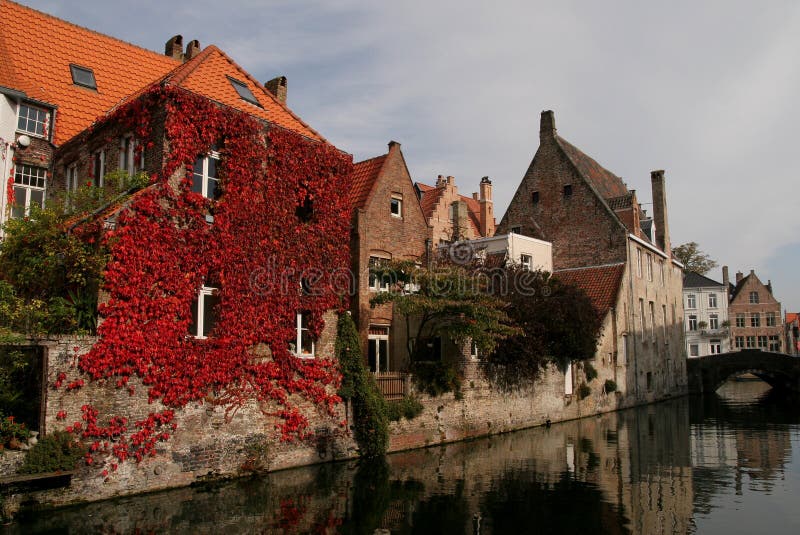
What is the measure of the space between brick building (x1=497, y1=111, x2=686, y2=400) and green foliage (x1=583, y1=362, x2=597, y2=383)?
945 mm

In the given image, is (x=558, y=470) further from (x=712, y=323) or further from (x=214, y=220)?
(x=712, y=323)

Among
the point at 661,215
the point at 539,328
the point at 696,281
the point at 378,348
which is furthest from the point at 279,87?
the point at 696,281

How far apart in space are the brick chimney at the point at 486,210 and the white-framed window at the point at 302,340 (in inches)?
1162

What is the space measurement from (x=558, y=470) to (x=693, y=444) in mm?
7849

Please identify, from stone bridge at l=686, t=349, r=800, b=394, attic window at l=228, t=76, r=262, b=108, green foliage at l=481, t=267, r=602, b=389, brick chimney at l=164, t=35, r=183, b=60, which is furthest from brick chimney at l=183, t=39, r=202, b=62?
stone bridge at l=686, t=349, r=800, b=394

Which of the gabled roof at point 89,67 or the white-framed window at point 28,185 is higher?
the gabled roof at point 89,67

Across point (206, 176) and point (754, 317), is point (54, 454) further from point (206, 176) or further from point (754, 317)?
point (754, 317)

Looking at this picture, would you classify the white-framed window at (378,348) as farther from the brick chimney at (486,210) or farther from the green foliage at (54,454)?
the brick chimney at (486,210)

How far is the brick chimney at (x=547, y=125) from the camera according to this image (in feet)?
126

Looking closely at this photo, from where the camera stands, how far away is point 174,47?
26.6m

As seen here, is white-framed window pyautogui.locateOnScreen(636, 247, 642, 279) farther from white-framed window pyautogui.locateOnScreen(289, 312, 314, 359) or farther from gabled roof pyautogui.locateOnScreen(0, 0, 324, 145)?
white-framed window pyautogui.locateOnScreen(289, 312, 314, 359)

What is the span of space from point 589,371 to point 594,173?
15149mm

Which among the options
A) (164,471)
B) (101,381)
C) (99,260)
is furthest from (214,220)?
(164,471)

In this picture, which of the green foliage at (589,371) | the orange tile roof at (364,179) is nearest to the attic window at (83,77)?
the orange tile roof at (364,179)
